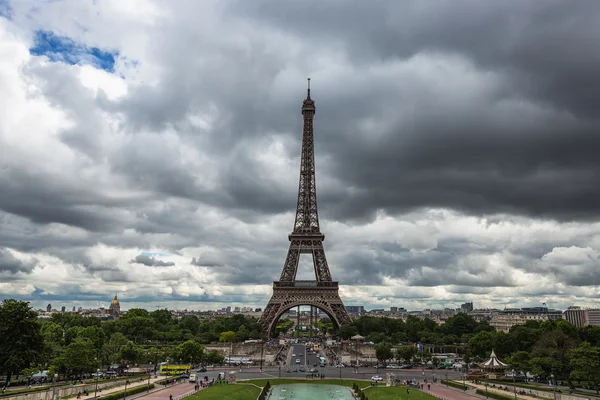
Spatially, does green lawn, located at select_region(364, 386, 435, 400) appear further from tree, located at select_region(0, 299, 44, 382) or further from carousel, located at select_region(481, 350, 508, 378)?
tree, located at select_region(0, 299, 44, 382)

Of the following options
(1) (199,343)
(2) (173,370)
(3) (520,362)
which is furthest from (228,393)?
(1) (199,343)

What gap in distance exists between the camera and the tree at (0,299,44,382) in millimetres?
55281

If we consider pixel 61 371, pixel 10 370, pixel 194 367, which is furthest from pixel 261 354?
pixel 10 370

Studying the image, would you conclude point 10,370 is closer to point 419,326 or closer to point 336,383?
point 336,383

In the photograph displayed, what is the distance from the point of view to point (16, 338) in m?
56.9

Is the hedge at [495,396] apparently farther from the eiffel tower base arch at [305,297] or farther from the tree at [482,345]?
the eiffel tower base arch at [305,297]

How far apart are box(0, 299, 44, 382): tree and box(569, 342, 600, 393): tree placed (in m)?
62.6

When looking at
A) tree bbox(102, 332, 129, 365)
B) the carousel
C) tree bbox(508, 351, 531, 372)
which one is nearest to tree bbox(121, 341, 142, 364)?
tree bbox(102, 332, 129, 365)

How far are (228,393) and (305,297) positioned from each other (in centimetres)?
5726

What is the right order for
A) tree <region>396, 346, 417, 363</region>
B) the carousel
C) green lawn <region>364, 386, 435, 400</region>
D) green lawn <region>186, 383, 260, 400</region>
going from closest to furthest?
green lawn <region>186, 383, 260, 400</region>, green lawn <region>364, 386, 435, 400</region>, the carousel, tree <region>396, 346, 417, 363</region>

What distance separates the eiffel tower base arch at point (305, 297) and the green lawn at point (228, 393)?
49.1 metres

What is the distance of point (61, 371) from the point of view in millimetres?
65438

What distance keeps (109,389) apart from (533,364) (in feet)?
178

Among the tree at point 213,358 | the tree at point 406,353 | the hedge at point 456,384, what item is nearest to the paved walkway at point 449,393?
the hedge at point 456,384
